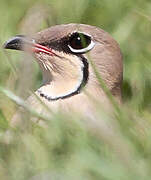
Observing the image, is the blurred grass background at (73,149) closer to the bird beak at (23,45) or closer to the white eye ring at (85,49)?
the bird beak at (23,45)

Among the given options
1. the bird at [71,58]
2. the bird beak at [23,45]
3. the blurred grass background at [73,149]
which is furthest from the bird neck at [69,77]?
the blurred grass background at [73,149]

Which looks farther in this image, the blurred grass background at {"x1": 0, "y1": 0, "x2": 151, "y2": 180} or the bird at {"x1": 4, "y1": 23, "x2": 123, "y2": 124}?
the bird at {"x1": 4, "y1": 23, "x2": 123, "y2": 124}

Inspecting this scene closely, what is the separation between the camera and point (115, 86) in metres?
5.75

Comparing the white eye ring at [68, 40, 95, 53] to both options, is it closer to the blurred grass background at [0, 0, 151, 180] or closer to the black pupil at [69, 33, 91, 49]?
the black pupil at [69, 33, 91, 49]

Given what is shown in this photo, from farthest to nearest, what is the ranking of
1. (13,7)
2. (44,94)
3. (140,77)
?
(13,7) → (140,77) → (44,94)

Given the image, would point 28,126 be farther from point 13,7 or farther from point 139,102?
point 13,7

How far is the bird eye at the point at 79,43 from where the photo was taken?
18.4ft

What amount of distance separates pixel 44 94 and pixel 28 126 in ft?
3.24

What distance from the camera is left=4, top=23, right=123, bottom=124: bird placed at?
5.55 m

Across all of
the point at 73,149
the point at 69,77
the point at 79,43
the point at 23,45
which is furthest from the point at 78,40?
the point at 73,149

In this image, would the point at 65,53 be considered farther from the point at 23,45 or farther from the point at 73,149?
the point at 73,149

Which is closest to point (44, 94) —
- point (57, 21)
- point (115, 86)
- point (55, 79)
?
point (55, 79)

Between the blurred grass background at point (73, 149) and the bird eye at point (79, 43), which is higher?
the blurred grass background at point (73, 149)

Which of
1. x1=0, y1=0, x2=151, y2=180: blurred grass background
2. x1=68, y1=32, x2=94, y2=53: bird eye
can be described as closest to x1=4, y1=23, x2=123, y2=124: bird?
x1=68, y1=32, x2=94, y2=53: bird eye
